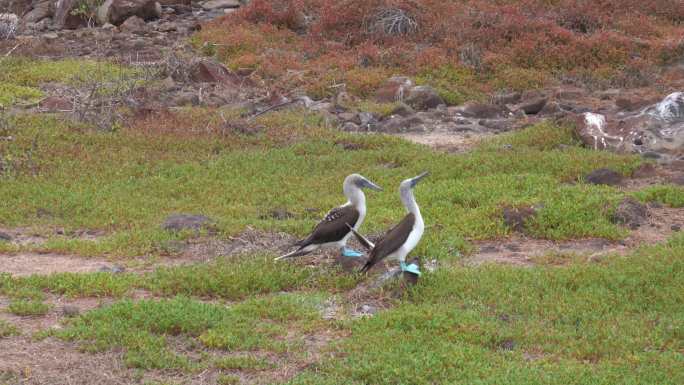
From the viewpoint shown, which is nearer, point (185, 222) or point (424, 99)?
point (185, 222)

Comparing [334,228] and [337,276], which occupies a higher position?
[334,228]

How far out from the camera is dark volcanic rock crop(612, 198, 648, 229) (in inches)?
433

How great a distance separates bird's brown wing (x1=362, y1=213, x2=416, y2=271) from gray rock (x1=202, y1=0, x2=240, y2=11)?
Answer: 76.8 feet

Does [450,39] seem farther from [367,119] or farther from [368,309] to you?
[368,309]

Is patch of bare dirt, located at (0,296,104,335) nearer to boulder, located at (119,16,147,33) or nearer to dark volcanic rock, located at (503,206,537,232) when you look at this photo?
dark volcanic rock, located at (503,206,537,232)

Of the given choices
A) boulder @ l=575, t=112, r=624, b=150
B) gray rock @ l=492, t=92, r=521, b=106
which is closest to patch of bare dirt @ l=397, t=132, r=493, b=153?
boulder @ l=575, t=112, r=624, b=150

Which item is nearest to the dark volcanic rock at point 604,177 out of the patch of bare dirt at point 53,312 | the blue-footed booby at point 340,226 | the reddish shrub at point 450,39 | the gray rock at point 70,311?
the blue-footed booby at point 340,226

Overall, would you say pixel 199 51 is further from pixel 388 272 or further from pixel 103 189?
pixel 388 272

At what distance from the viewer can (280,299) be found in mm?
8695

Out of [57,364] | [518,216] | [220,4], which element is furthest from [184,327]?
[220,4]

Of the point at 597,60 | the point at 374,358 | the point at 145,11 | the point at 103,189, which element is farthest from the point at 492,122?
the point at 145,11

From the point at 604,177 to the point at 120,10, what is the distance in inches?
760

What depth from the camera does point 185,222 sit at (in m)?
10.9

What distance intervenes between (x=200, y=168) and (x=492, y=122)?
5.64 metres
